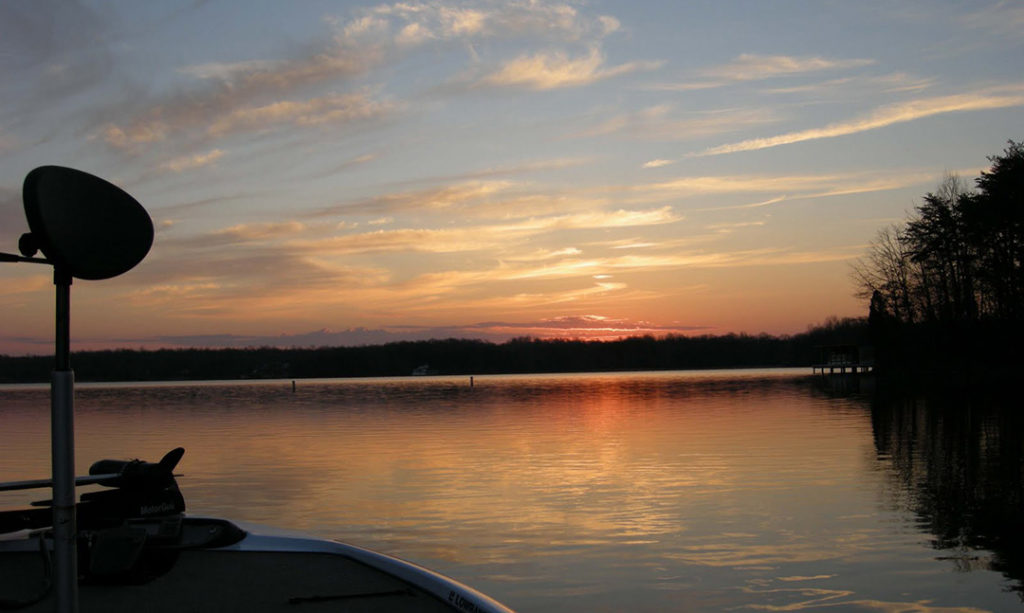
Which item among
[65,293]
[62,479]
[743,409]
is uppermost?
[65,293]

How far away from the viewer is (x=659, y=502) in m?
16.1

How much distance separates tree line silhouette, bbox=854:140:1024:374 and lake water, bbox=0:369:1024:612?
26.5 m

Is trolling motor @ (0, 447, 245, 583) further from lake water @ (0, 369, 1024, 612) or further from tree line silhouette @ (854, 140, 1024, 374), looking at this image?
tree line silhouette @ (854, 140, 1024, 374)

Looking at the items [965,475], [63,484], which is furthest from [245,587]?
[965,475]

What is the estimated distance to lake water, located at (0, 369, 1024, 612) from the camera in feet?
33.1

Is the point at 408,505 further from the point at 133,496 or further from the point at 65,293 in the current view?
the point at 65,293

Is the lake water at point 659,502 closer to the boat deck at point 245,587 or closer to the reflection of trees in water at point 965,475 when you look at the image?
the reflection of trees in water at point 965,475

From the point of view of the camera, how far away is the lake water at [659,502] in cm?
1009

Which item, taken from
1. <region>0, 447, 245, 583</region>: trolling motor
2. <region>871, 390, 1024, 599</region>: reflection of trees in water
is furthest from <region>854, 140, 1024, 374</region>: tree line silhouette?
<region>0, 447, 245, 583</region>: trolling motor

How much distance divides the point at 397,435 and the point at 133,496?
27.8 m

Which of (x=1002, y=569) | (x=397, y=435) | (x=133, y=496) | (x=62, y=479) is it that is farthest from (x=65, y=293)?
(x=397, y=435)

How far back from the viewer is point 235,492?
18656 mm

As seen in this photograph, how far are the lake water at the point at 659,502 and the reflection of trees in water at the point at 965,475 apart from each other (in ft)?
0.19

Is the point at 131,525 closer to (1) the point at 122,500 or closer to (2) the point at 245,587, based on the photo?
(1) the point at 122,500
